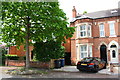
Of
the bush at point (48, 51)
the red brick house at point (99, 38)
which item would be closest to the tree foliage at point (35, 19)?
the bush at point (48, 51)

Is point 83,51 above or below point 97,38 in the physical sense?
below

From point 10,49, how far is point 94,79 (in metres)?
21.0

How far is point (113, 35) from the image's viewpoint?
16.5m

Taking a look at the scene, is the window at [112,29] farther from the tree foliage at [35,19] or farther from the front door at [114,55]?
the tree foliage at [35,19]

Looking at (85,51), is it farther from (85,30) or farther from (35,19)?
(35,19)

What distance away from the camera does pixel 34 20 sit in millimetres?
10852

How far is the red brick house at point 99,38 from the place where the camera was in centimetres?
1631

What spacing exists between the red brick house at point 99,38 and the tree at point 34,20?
615 cm

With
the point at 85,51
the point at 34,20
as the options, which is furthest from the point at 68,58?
the point at 34,20

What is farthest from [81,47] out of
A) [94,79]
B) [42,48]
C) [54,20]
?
[94,79]

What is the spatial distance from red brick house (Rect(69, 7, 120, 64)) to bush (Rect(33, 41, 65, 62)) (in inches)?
172

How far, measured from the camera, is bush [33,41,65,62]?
13891 millimetres

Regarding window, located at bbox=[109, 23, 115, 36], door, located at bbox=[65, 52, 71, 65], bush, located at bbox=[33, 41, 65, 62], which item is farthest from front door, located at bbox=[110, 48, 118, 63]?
bush, located at bbox=[33, 41, 65, 62]

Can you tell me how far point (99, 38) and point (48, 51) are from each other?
8.10 meters
